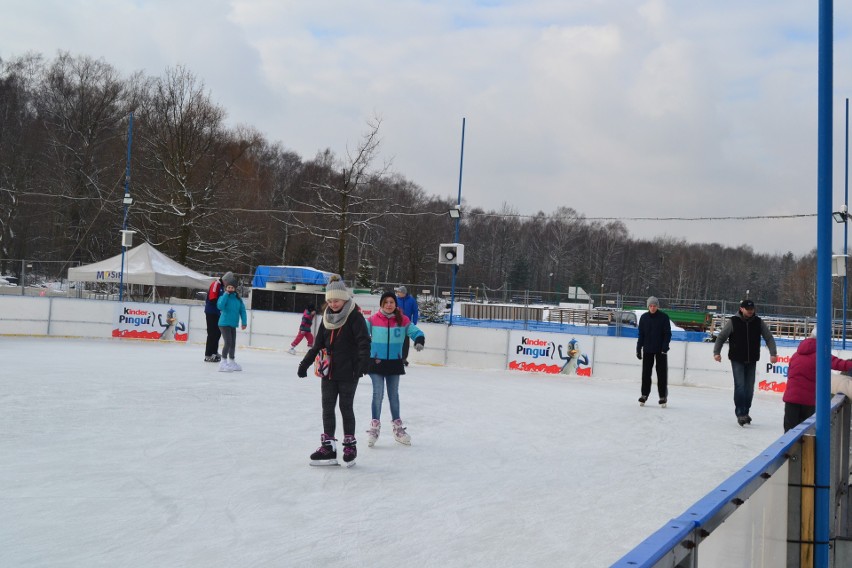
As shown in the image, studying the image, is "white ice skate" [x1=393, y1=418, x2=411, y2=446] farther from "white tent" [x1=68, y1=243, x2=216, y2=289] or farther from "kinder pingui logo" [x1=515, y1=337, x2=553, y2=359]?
"white tent" [x1=68, y1=243, x2=216, y2=289]

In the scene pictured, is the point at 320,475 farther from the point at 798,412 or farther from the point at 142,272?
the point at 142,272

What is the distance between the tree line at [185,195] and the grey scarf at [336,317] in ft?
68.0

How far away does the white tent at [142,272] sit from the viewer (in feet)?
91.0

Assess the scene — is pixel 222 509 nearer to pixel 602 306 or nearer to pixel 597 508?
pixel 597 508

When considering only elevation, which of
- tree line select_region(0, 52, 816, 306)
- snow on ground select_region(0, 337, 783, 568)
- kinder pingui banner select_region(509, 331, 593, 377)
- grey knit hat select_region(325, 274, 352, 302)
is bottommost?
snow on ground select_region(0, 337, 783, 568)

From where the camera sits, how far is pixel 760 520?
310cm

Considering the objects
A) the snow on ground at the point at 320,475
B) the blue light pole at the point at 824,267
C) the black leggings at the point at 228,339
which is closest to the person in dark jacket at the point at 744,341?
the snow on ground at the point at 320,475

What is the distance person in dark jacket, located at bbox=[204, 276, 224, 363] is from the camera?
48.7 ft

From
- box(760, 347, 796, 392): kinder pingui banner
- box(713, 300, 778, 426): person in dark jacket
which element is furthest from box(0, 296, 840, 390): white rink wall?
box(713, 300, 778, 426): person in dark jacket

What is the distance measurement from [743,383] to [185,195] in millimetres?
32040

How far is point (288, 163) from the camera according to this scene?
7519 centimetres

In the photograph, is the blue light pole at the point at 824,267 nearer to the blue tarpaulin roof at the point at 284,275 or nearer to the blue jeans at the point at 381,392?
the blue jeans at the point at 381,392

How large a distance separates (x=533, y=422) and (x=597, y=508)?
437cm

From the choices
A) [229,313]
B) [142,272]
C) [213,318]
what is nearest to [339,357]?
[229,313]
